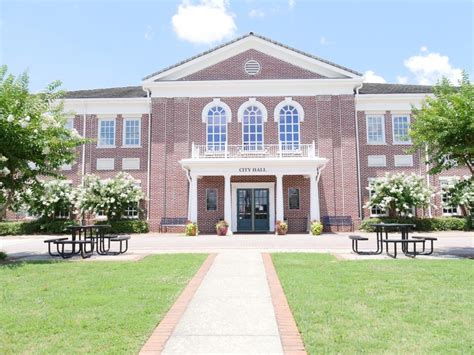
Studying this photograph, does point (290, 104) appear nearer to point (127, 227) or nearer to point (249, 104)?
point (249, 104)

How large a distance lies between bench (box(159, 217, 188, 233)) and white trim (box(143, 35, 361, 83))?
8.49m

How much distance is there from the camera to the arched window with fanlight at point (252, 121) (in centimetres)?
2586

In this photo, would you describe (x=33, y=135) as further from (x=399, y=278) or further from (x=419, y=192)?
(x=419, y=192)

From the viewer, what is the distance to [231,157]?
24734 millimetres

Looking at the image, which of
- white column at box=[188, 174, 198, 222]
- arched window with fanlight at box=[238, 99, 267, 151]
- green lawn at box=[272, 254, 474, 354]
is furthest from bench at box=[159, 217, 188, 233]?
green lawn at box=[272, 254, 474, 354]

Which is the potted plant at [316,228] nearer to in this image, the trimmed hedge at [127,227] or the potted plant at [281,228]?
the potted plant at [281,228]

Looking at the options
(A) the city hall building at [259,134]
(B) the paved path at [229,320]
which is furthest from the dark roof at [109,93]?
(B) the paved path at [229,320]

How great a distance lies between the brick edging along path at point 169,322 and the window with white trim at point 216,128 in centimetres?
1728

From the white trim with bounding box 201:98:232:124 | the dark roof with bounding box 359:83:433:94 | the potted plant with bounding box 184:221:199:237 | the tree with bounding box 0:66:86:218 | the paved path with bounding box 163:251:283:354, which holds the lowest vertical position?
the paved path with bounding box 163:251:283:354

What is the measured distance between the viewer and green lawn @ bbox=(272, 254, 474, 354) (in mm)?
4832

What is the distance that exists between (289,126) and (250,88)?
3.33 meters

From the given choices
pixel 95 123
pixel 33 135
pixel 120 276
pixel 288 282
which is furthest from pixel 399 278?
pixel 95 123

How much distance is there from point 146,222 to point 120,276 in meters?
16.4

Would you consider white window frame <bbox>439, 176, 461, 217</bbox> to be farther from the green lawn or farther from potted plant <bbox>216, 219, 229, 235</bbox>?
the green lawn
